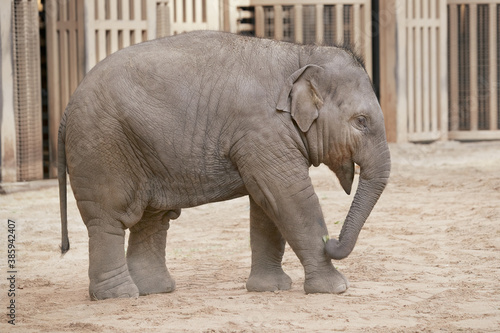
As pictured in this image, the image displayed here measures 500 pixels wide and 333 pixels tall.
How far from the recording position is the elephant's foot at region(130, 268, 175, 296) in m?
7.09

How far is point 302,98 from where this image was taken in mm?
6566

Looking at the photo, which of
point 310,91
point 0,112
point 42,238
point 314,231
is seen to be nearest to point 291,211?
point 314,231

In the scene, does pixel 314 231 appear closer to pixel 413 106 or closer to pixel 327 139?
pixel 327 139

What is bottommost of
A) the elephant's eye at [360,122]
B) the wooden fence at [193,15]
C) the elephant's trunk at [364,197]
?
the elephant's trunk at [364,197]

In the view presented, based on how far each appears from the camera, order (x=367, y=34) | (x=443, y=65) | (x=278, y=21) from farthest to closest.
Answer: (x=443, y=65) → (x=367, y=34) → (x=278, y=21)

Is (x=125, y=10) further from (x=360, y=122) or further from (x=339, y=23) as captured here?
(x=360, y=122)

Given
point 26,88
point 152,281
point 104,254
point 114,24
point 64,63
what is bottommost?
point 152,281

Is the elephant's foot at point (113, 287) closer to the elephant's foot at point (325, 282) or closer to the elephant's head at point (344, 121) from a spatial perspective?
the elephant's foot at point (325, 282)

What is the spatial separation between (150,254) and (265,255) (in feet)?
2.91

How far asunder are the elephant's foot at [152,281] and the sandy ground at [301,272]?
10 cm

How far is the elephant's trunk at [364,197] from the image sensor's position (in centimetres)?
655

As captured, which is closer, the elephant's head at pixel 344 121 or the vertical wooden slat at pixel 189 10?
the elephant's head at pixel 344 121

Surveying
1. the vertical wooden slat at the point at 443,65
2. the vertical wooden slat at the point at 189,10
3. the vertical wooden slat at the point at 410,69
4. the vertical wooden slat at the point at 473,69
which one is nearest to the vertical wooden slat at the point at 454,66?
the vertical wooden slat at the point at 473,69

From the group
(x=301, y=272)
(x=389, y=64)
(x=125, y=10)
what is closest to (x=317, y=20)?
Answer: (x=389, y=64)
